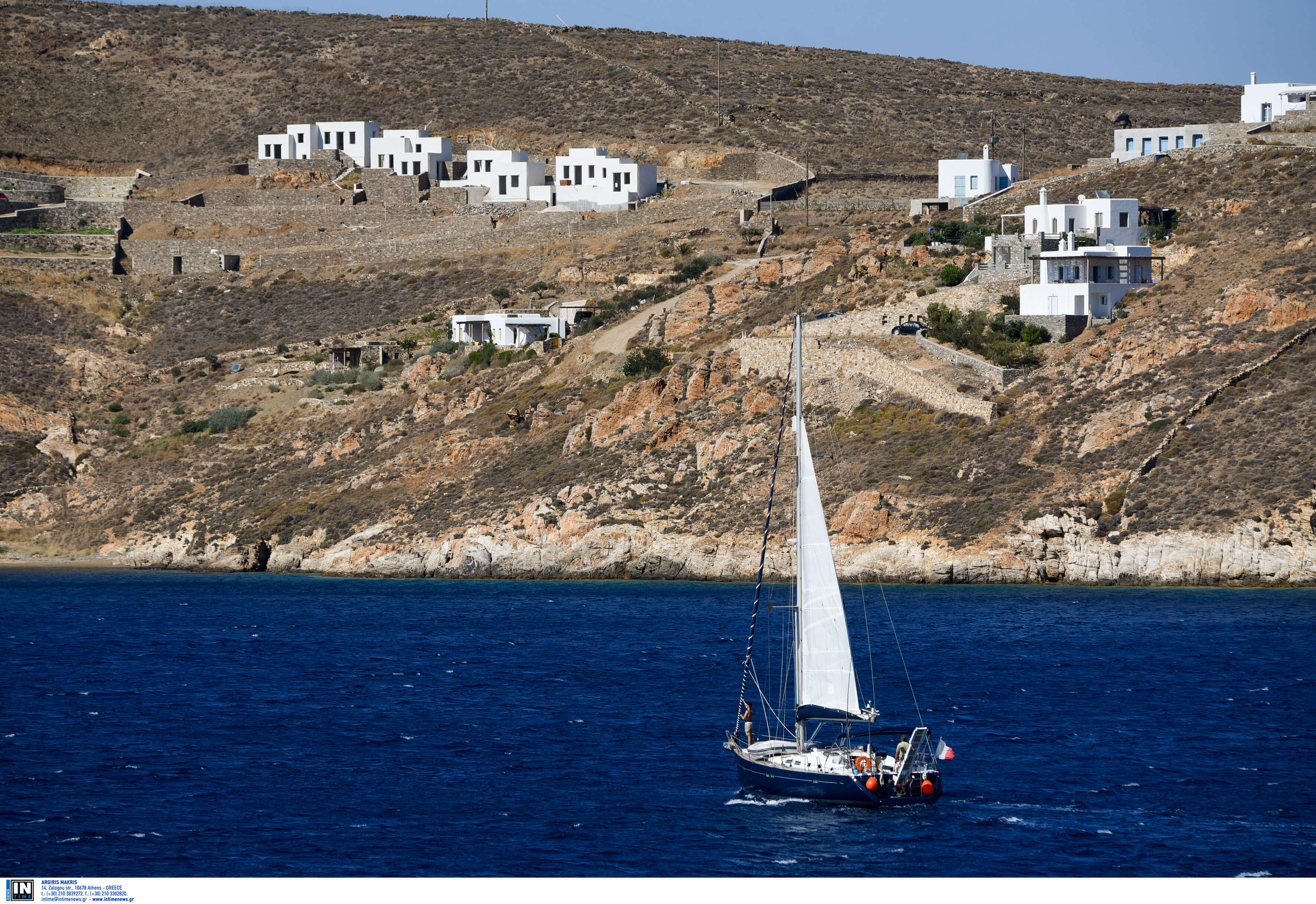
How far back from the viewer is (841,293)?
292ft

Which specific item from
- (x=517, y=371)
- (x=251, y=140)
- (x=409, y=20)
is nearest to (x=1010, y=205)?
(x=517, y=371)

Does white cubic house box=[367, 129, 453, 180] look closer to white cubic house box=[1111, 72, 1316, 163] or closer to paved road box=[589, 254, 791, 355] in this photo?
paved road box=[589, 254, 791, 355]

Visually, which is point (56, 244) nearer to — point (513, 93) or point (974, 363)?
point (513, 93)

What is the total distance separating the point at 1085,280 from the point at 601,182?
38.0 m

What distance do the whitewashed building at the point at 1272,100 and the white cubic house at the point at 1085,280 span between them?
2289 centimetres

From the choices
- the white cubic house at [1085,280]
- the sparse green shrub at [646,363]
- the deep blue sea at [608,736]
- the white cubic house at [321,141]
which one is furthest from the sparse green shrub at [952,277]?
the white cubic house at [321,141]

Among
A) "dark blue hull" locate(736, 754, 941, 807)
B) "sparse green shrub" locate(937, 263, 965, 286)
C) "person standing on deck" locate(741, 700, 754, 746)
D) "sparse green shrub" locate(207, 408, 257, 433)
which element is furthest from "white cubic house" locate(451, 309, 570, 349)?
"dark blue hull" locate(736, 754, 941, 807)

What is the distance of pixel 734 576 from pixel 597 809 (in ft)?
120

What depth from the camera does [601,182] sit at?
110812 millimetres

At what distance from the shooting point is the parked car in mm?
83375

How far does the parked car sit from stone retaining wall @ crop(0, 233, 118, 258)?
5727cm

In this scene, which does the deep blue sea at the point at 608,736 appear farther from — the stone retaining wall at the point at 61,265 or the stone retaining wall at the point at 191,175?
the stone retaining wall at the point at 191,175

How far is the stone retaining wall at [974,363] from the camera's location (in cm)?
7894

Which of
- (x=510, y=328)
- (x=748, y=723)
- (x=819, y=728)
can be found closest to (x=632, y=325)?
(x=510, y=328)
